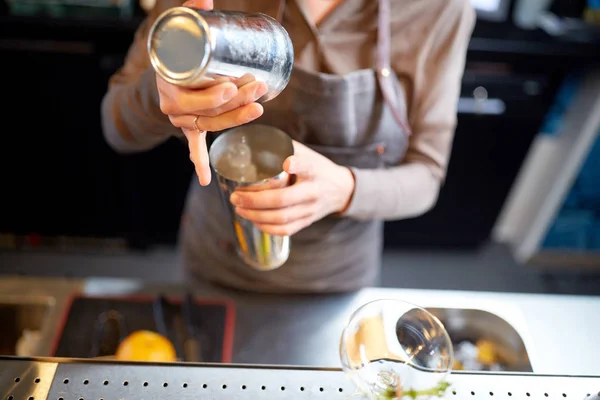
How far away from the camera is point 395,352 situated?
0.59 m

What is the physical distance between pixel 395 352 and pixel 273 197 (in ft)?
0.81

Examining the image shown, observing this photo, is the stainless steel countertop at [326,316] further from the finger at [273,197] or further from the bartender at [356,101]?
the finger at [273,197]

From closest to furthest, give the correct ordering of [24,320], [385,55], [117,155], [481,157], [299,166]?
1. [299,166]
2. [385,55]
3. [24,320]
4. [117,155]
5. [481,157]

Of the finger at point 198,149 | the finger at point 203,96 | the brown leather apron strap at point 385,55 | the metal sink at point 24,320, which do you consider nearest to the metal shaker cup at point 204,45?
the finger at point 203,96

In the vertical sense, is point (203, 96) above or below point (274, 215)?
above

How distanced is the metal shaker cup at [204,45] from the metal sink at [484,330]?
631 millimetres

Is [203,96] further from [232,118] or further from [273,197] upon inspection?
[273,197]

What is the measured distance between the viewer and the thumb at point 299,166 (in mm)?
676

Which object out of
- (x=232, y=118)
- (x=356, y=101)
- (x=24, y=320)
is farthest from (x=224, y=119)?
(x=24, y=320)

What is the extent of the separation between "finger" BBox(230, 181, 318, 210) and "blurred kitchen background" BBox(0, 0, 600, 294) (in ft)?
4.09

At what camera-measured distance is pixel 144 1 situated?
182cm

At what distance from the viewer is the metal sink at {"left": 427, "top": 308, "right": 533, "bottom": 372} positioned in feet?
3.11

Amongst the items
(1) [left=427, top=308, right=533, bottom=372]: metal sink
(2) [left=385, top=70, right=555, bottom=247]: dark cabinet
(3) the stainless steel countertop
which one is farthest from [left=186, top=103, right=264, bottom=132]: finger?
(2) [left=385, top=70, right=555, bottom=247]: dark cabinet

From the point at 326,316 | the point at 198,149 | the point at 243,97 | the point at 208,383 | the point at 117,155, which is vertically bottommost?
the point at 117,155
